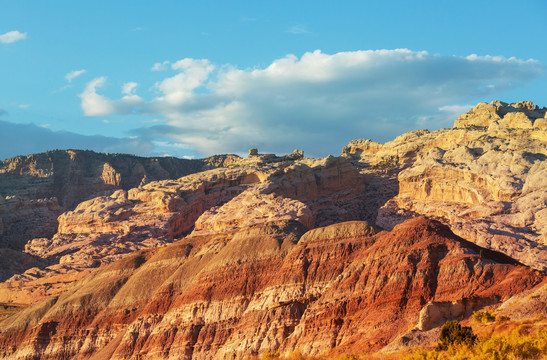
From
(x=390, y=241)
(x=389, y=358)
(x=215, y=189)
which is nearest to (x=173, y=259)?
(x=390, y=241)

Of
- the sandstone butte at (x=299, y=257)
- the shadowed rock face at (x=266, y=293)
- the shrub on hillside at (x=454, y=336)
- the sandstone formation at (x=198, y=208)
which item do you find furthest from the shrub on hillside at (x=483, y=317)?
the sandstone formation at (x=198, y=208)

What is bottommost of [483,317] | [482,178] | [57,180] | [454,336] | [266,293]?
[266,293]

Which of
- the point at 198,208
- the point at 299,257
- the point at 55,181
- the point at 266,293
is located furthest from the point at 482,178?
the point at 55,181

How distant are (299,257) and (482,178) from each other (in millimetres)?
54333

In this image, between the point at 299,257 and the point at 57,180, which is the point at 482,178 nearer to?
the point at 299,257

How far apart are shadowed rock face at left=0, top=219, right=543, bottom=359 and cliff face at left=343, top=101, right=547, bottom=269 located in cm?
2752

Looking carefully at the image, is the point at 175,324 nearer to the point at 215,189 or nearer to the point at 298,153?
the point at 215,189

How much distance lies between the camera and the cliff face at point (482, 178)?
89.7 metres

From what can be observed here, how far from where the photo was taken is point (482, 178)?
110m

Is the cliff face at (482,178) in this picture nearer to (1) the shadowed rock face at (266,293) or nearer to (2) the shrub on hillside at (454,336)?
(1) the shadowed rock face at (266,293)

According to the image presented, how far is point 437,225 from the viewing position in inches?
2366

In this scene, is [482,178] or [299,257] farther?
[482,178]

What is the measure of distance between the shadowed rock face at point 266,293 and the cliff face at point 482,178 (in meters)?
27.5

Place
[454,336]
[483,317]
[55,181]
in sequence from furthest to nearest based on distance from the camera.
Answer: [55,181] < [483,317] < [454,336]
